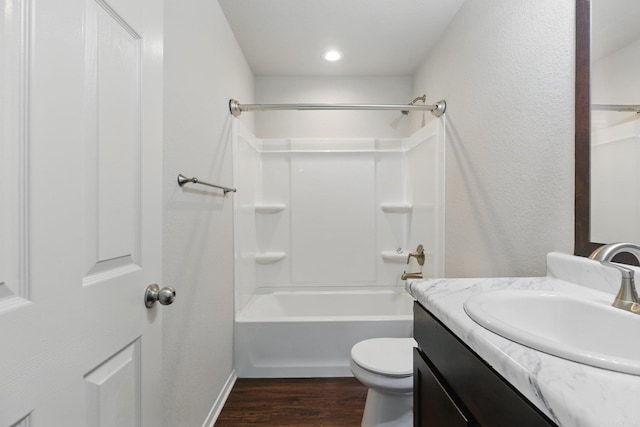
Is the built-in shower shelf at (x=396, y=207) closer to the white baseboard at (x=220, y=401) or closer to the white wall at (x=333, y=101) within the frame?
the white wall at (x=333, y=101)

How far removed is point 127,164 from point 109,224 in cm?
15

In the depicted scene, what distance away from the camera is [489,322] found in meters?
0.64

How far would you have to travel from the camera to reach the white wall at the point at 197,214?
1.23m

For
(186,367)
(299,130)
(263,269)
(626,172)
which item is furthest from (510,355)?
(299,130)

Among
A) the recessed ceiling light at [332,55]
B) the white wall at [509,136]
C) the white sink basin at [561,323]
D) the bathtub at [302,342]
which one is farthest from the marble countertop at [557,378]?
the recessed ceiling light at [332,55]

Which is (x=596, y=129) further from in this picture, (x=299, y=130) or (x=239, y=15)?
(x=299, y=130)

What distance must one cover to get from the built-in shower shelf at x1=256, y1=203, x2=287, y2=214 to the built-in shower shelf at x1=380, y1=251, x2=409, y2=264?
1011 millimetres

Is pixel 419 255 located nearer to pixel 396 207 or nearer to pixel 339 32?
pixel 396 207

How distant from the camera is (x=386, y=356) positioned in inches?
62.7

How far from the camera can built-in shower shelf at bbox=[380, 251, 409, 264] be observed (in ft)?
9.04

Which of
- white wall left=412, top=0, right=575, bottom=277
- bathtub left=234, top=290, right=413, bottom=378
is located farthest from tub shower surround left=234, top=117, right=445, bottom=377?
white wall left=412, top=0, right=575, bottom=277

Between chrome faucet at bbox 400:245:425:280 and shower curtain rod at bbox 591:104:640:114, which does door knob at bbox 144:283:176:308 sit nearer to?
shower curtain rod at bbox 591:104:640:114

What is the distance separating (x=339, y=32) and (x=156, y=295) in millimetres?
1990

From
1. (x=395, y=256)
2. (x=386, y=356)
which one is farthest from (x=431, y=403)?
(x=395, y=256)
